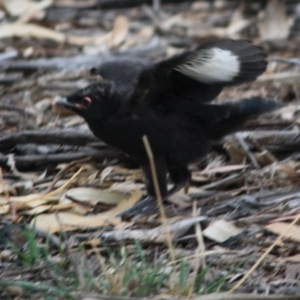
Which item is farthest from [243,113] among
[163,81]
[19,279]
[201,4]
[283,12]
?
[201,4]

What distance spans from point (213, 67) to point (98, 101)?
582mm

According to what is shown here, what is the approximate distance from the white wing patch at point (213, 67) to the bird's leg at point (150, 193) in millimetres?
485

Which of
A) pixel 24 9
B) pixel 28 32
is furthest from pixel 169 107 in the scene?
pixel 24 9

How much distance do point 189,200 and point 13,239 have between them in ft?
3.19

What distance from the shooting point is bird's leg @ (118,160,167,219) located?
3877 millimetres

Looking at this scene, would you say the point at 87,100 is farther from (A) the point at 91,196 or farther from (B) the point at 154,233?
(B) the point at 154,233

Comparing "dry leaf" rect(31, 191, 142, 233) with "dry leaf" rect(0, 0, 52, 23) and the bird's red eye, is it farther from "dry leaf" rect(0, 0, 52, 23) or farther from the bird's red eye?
"dry leaf" rect(0, 0, 52, 23)

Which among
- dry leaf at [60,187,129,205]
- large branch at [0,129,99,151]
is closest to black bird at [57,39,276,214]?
dry leaf at [60,187,129,205]

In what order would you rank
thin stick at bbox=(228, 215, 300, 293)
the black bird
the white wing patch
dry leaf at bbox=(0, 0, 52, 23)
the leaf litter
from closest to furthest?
thin stick at bbox=(228, 215, 300, 293)
the leaf litter
the white wing patch
the black bird
dry leaf at bbox=(0, 0, 52, 23)

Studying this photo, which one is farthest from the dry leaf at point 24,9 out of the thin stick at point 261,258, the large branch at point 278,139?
the thin stick at point 261,258

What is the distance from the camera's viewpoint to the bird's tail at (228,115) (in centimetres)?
401

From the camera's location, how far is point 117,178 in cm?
438

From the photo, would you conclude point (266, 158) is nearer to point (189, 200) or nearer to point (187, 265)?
point (189, 200)

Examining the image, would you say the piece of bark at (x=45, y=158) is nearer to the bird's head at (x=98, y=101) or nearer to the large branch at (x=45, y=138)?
the large branch at (x=45, y=138)
